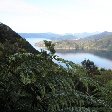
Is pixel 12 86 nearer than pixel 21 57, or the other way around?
pixel 21 57

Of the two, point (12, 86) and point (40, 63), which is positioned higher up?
point (40, 63)

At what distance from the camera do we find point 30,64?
2162 mm

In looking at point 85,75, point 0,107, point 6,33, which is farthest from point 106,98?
point 6,33

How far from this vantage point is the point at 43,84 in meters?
2.22

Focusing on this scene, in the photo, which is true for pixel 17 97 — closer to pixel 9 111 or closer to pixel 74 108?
pixel 9 111

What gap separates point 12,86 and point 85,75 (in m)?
0.61

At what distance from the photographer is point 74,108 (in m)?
2.39

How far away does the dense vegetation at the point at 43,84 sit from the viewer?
2.12 meters

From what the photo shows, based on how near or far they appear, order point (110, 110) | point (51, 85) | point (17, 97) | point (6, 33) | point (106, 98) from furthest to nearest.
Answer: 1. point (6, 33)
2. point (106, 98)
3. point (17, 97)
4. point (110, 110)
5. point (51, 85)

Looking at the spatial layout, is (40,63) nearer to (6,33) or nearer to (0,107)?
(0,107)

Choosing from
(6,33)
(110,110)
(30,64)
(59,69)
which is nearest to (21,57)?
(30,64)

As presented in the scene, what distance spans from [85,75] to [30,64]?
41cm

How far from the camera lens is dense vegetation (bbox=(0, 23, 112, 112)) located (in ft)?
6.97

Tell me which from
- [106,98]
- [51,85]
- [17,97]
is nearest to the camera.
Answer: [51,85]
